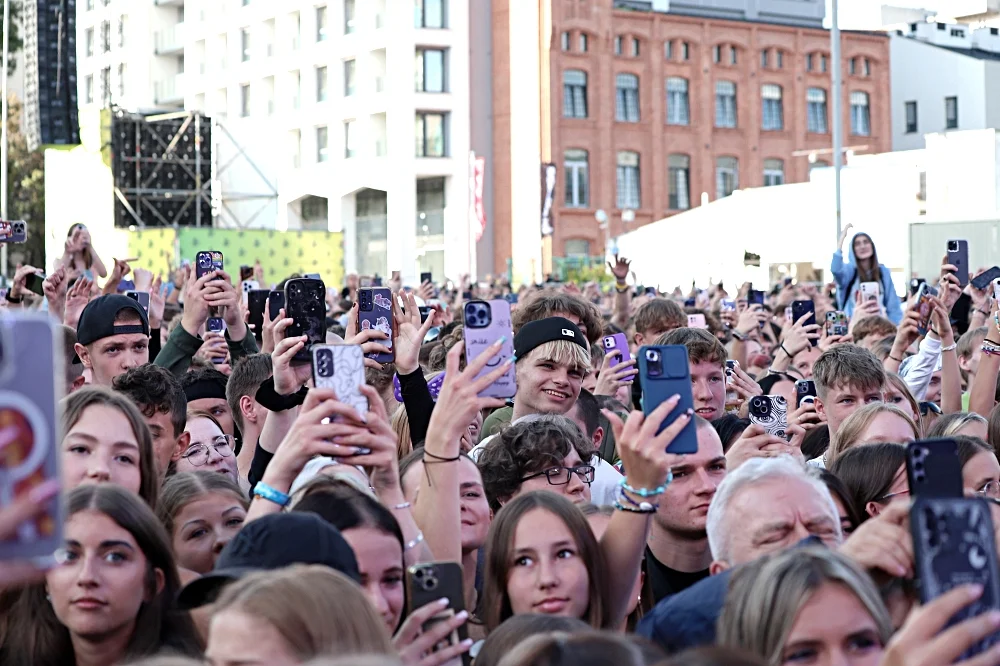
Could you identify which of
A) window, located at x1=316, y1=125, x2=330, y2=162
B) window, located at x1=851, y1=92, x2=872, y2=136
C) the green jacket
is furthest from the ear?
window, located at x1=851, y1=92, x2=872, y2=136

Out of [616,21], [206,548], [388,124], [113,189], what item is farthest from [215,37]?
[206,548]

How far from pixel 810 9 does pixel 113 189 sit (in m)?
34.9

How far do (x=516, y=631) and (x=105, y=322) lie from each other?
4.56 m

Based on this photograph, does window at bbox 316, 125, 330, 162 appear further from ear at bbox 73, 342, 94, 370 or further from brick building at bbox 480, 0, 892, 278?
ear at bbox 73, 342, 94, 370

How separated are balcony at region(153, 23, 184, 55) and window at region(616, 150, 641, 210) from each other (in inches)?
826

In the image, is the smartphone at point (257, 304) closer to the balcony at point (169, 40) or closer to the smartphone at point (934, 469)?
the smartphone at point (934, 469)

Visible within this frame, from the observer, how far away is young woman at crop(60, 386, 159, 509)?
5.34m

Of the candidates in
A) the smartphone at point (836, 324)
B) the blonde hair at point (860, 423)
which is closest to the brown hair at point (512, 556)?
the blonde hair at point (860, 423)

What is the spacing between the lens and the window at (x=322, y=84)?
59469 mm

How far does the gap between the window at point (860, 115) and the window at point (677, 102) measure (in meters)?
8.82

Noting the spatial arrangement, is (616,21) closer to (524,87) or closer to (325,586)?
A: (524,87)

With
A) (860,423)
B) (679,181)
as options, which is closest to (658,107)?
(679,181)

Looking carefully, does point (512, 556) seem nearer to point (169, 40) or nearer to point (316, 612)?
point (316, 612)

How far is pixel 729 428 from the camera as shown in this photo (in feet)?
24.9
